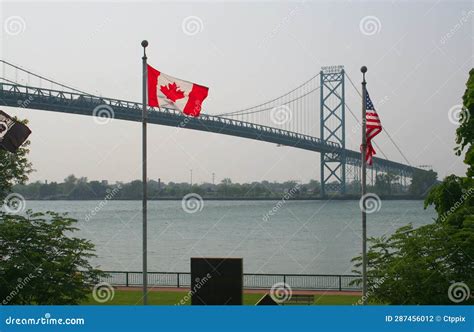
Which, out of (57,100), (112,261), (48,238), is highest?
(57,100)

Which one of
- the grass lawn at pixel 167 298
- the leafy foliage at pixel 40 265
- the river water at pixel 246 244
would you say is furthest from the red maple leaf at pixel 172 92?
the river water at pixel 246 244

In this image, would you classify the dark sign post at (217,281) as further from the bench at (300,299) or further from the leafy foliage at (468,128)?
the leafy foliage at (468,128)

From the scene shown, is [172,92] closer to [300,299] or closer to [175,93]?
[175,93]

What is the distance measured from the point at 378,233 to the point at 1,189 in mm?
46339

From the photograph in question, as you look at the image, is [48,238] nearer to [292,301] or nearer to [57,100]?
[292,301]

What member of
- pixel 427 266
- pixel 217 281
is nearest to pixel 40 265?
pixel 217 281

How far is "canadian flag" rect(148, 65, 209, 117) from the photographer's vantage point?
52.1ft

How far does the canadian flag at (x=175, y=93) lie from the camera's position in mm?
15867

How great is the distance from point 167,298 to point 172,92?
8785 mm

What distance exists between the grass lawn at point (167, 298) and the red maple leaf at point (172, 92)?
25.4ft

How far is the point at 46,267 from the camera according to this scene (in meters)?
18.2

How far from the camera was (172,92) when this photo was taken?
627 inches

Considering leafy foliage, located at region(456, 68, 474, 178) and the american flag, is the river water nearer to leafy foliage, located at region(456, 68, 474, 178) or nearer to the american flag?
leafy foliage, located at region(456, 68, 474, 178)
